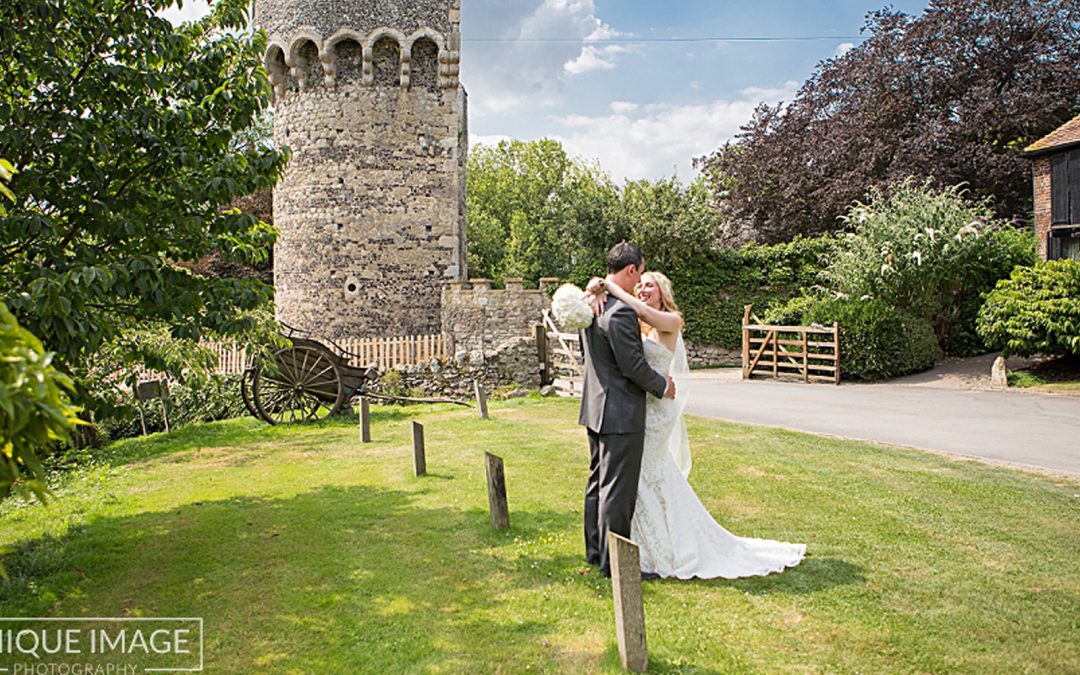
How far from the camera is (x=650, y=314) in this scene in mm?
4945

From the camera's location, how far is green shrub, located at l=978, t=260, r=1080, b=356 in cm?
1653

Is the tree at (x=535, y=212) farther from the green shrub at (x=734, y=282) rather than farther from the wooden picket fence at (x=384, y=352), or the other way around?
the wooden picket fence at (x=384, y=352)

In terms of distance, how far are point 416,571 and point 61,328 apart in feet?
9.40

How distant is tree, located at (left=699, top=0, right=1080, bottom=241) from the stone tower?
15.8 meters

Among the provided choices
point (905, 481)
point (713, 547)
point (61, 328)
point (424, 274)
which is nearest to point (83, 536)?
point (61, 328)

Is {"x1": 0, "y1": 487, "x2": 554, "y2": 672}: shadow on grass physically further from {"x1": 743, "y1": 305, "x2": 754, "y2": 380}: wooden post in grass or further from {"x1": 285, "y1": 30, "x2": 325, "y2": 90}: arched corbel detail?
{"x1": 285, "y1": 30, "x2": 325, "y2": 90}: arched corbel detail

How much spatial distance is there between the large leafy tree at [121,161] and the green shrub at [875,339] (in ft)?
53.4

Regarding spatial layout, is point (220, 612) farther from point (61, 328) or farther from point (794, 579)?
point (794, 579)

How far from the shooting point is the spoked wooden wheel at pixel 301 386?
13328mm

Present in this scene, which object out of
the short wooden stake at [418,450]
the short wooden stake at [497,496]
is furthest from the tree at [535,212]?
the short wooden stake at [497,496]

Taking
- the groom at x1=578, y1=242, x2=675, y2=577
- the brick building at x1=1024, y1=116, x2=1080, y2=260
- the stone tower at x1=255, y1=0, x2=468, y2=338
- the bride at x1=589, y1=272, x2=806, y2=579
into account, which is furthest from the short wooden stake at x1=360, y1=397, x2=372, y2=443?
the brick building at x1=1024, y1=116, x2=1080, y2=260

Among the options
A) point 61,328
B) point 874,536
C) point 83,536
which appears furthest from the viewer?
point 83,536

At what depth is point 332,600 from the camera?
4.86 metres

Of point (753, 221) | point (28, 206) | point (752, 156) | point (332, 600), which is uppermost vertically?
point (752, 156)
